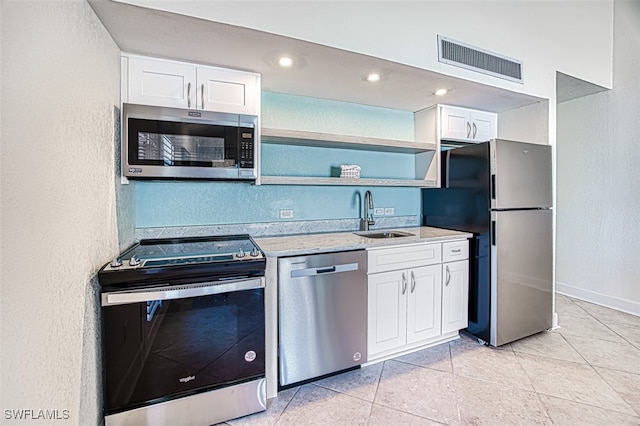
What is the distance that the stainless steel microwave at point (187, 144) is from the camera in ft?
5.81

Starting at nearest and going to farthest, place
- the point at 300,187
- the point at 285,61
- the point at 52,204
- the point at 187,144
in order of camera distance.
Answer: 1. the point at 52,204
2. the point at 187,144
3. the point at 285,61
4. the point at 300,187

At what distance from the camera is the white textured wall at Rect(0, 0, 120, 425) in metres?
0.91

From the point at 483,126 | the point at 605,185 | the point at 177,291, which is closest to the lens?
the point at 177,291

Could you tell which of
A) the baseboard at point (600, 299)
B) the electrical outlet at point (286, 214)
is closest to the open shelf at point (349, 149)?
the electrical outlet at point (286, 214)

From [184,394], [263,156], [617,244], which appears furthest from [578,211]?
[184,394]

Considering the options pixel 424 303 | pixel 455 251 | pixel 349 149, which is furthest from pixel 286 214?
pixel 455 251

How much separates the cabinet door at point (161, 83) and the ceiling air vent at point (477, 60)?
1792 mm

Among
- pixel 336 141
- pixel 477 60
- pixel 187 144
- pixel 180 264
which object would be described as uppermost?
pixel 477 60

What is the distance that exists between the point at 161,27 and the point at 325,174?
161 cm

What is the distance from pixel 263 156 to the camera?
2.52m

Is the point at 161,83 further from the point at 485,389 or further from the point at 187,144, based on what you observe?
the point at 485,389

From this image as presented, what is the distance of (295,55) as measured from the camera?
76.0 inches

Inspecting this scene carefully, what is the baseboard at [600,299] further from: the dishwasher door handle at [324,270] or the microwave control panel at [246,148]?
the microwave control panel at [246,148]

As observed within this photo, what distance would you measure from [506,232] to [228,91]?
2.43 m
